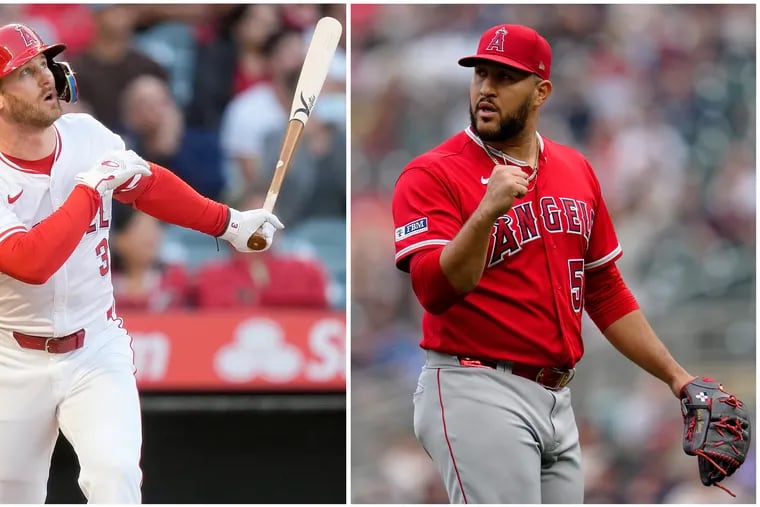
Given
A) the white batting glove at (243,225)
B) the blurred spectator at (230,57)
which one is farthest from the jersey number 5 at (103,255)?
the blurred spectator at (230,57)

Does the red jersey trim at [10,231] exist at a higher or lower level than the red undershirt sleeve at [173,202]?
lower

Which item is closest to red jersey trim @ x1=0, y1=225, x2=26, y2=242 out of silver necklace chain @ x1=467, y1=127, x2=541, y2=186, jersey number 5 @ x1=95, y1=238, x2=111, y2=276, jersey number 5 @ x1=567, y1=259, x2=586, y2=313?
jersey number 5 @ x1=95, y1=238, x2=111, y2=276

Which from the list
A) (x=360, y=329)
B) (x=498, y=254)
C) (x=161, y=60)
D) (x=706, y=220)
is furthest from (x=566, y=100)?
(x=498, y=254)

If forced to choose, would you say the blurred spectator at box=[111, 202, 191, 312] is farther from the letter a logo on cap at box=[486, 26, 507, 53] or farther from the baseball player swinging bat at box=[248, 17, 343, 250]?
the letter a logo on cap at box=[486, 26, 507, 53]

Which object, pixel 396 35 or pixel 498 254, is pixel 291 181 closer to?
pixel 396 35

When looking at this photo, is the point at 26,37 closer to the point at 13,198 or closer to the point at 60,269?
the point at 13,198

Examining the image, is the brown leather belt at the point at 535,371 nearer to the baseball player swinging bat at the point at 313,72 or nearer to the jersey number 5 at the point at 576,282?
the jersey number 5 at the point at 576,282

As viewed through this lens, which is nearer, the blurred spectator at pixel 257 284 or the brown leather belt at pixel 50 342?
the brown leather belt at pixel 50 342

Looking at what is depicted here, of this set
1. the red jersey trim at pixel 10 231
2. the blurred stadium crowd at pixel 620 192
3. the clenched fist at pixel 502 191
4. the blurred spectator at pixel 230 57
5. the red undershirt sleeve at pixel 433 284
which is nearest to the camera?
the clenched fist at pixel 502 191
